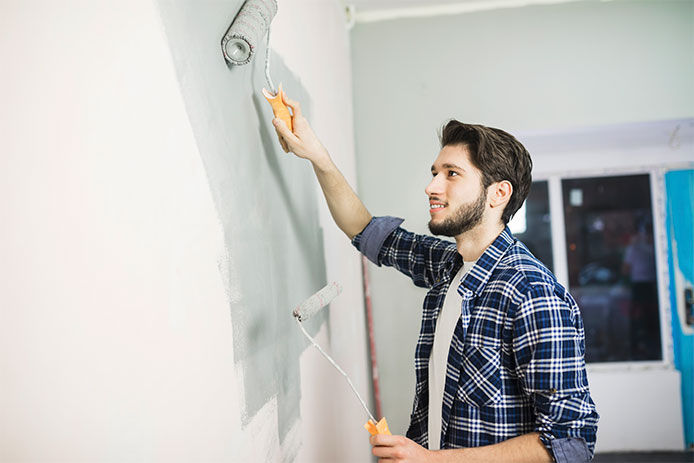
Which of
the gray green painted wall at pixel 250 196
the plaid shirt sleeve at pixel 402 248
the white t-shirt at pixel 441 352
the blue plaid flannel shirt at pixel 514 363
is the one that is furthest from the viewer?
the plaid shirt sleeve at pixel 402 248

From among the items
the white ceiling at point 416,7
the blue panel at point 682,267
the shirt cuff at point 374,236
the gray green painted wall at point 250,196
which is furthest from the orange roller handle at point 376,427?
the blue panel at point 682,267

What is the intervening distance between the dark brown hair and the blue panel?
80.1 inches

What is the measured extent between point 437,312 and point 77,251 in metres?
0.98

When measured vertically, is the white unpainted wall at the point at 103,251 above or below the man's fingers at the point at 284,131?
below

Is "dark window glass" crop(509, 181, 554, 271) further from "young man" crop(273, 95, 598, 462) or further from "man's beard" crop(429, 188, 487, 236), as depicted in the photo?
"man's beard" crop(429, 188, 487, 236)

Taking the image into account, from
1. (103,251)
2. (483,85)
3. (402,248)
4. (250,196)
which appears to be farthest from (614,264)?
(103,251)

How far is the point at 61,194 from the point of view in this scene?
62cm

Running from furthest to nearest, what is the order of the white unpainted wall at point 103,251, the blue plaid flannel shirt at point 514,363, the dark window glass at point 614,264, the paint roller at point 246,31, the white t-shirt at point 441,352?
the dark window glass at point 614,264
the white t-shirt at point 441,352
the blue plaid flannel shirt at point 514,363
the paint roller at point 246,31
the white unpainted wall at point 103,251

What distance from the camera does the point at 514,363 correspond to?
119 centimetres

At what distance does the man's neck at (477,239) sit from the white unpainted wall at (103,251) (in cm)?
73

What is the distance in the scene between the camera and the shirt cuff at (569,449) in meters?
1.09

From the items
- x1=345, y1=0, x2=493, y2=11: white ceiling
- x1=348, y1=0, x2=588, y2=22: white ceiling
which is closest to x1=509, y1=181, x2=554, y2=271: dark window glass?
x1=348, y1=0, x2=588, y2=22: white ceiling

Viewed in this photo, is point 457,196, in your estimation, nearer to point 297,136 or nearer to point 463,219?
point 463,219

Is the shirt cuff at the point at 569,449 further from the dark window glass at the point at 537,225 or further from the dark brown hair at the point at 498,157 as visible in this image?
the dark window glass at the point at 537,225
